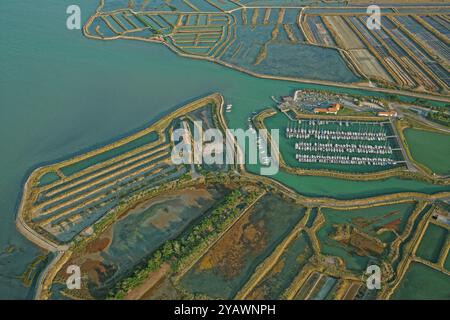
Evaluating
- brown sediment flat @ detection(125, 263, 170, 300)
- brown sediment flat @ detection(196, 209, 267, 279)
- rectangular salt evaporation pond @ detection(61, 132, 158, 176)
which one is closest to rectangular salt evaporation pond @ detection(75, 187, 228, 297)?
brown sediment flat @ detection(125, 263, 170, 300)

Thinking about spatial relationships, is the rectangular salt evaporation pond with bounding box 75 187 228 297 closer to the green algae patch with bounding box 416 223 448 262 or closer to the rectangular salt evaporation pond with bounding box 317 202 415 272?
the rectangular salt evaporation pond with bounding box 317 202 415 272

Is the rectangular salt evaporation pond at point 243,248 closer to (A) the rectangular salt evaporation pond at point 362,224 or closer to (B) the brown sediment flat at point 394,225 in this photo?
(A) the rectangular salt evaporation pond at point 362,224

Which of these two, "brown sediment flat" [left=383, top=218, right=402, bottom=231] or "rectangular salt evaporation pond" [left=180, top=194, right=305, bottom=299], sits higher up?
"brown sediment flat" [left=383, top=218, right=402, bottom=231]

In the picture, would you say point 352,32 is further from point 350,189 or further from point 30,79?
point 30,79

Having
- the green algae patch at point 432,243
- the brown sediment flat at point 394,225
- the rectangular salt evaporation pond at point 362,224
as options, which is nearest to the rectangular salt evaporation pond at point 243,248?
the rectangular salt evaporation pond at point 362,224

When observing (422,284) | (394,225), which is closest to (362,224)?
(394,225)

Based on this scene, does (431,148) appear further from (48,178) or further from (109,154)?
(48,178)
